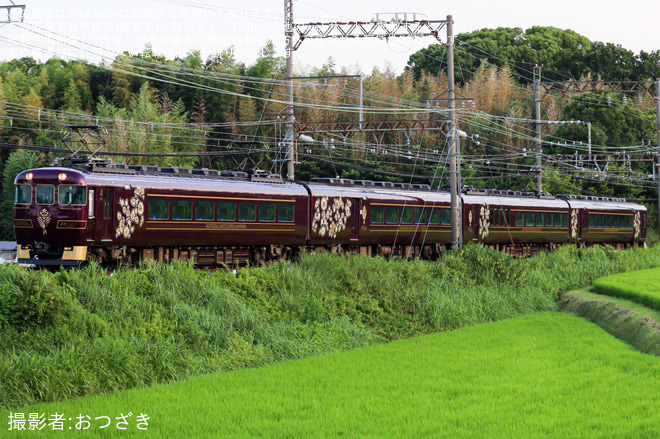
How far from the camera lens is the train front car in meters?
19.9

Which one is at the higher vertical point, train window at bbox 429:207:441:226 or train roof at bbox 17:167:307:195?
train roof at bbox 17:167:307:195

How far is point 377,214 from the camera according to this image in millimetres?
28938

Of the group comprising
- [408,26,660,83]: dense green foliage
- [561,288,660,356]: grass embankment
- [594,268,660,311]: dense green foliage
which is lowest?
[561,288,660,356]: grass embankment

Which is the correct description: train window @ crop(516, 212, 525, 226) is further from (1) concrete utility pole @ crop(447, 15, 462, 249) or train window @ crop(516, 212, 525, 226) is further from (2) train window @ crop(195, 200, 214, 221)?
(2) train window @ crop(195, 200, 214, 221)

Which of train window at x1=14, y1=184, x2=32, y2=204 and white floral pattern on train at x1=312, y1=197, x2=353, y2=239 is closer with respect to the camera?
train window at x1=14, y1=184, x2=32, y2=204

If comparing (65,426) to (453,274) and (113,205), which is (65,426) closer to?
(113,205)

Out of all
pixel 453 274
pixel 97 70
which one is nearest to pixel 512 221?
pixel 453 274

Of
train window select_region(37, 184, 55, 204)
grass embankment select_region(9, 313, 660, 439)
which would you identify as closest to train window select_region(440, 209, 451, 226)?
train window select_region(37, 184, 55, 204)

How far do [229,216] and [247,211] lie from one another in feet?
2.31

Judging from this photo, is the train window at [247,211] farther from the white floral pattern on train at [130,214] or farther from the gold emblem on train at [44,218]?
the gold emblem on train at [44,218]

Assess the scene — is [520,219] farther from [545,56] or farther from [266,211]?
[545,56]

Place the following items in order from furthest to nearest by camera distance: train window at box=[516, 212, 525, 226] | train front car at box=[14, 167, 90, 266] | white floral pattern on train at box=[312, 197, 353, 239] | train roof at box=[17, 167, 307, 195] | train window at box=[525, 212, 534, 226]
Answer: train window at box=[525, 212, 534, 226], train window at box=[516, 212, 525, 226], white floral pattern on train at box=[312, 197, 353, 239], train roof at box=[17, 167, 307, 195], train front car at box=[14, 167, 90, 266]

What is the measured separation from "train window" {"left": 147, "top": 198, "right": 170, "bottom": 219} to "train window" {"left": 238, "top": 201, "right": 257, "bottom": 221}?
2.53 meters

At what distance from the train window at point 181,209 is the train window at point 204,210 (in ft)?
0.83
